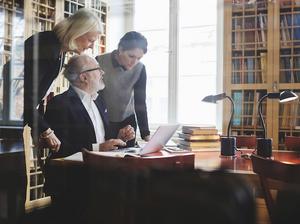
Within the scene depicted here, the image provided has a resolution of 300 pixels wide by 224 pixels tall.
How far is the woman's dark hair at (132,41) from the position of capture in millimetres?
1308

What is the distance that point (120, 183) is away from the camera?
85 cm

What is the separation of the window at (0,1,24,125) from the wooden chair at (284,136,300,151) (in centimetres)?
91

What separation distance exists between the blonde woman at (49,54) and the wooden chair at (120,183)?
0.41 meters

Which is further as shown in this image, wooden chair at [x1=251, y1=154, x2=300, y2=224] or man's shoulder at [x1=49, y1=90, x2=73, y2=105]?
man's shoulder at [x1=49, y1=90, x2=73, y2=105]

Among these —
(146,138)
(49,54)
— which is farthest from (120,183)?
(49,54)

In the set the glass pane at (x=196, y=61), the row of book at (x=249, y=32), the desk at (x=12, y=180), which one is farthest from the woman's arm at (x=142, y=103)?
the desk at (x=12, y=180)

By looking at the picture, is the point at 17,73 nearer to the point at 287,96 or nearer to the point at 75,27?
the point at 75,27

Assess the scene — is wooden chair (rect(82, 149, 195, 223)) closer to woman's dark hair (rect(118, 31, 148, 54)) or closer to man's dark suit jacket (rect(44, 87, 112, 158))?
man's dark suit jacket (rect(44, 87, 112, 158))

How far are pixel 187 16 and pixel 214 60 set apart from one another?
0.18 metres

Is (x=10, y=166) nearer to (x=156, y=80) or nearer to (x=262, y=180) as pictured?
(x=156, y=80)

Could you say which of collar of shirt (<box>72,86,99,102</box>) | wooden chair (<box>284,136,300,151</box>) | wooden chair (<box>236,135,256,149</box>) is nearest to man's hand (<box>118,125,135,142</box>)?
collar of shirt (<box>72,86,99,102</box>)

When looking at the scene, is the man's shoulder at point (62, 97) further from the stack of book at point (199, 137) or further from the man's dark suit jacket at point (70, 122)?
the stack of book at point (199, 137)

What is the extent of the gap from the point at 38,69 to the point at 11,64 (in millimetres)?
99

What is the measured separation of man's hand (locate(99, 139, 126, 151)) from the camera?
4.38 ft
